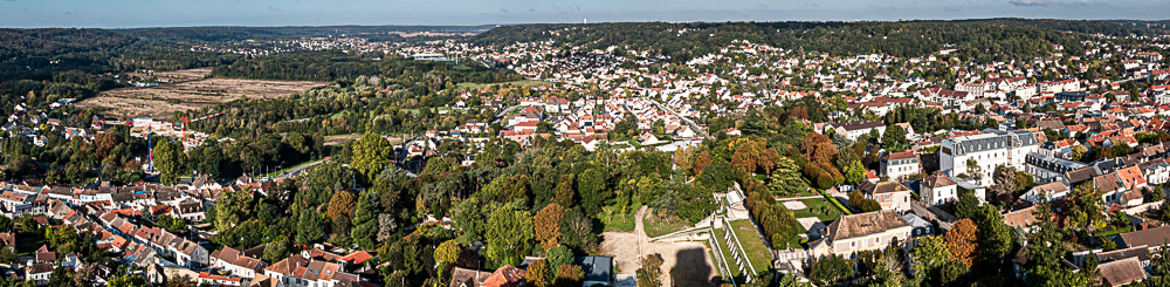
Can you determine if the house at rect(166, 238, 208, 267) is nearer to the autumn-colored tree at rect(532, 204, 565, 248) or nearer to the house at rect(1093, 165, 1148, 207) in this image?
the autumn-colored tree at rect(532, 204, 565, 248)

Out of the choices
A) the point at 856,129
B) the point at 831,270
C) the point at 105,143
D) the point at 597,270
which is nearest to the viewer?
the point at 831,270

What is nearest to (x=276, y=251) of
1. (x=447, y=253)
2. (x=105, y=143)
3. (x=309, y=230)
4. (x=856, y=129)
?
(x=309, y=230)

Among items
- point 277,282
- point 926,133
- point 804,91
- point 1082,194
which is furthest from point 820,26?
point 277,282

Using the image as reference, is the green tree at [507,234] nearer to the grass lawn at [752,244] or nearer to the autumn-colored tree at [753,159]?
the grass lawn at [752,244]

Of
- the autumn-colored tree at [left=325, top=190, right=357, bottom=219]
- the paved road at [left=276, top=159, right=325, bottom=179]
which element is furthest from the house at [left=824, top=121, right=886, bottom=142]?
the paved road at [left=276, top=159, right=325, bottom=179]

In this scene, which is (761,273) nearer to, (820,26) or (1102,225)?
(1102,225)

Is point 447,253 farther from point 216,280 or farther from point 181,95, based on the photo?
point 181,95
